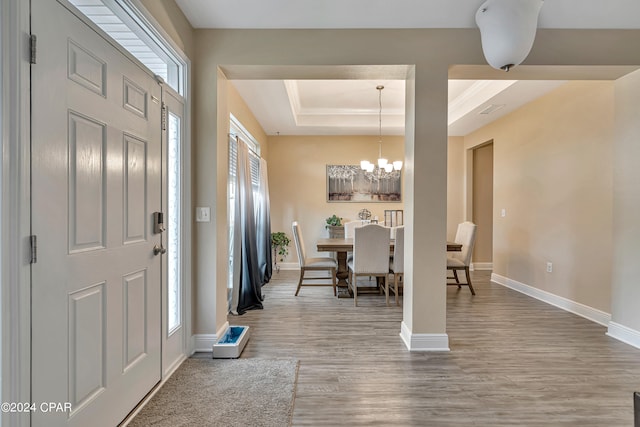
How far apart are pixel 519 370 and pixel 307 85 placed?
12.6 ft

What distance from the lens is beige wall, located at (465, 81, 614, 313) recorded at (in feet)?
10.3

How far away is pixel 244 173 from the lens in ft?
12.1

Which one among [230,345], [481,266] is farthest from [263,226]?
[481,266]

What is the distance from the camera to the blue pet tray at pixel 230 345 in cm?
235

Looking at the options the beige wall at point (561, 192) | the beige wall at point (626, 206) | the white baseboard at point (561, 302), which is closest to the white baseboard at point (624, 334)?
the beige wall at point (626, 206)

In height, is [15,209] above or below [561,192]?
below

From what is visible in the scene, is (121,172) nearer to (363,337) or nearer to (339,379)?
(339,379)

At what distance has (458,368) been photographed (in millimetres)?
2227

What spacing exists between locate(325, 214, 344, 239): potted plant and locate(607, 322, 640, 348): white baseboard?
3.70 meters

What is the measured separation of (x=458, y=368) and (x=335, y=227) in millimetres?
3593

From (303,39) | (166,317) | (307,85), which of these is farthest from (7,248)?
(307,85)

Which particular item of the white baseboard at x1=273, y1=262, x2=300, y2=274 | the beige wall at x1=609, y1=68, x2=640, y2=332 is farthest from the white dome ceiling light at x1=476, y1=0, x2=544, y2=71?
the white baseboard at x1=273, y1=262, x2=300, y2=274

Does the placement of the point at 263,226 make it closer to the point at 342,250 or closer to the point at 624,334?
the point at 342,250

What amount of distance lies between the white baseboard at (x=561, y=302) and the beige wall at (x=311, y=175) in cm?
226
